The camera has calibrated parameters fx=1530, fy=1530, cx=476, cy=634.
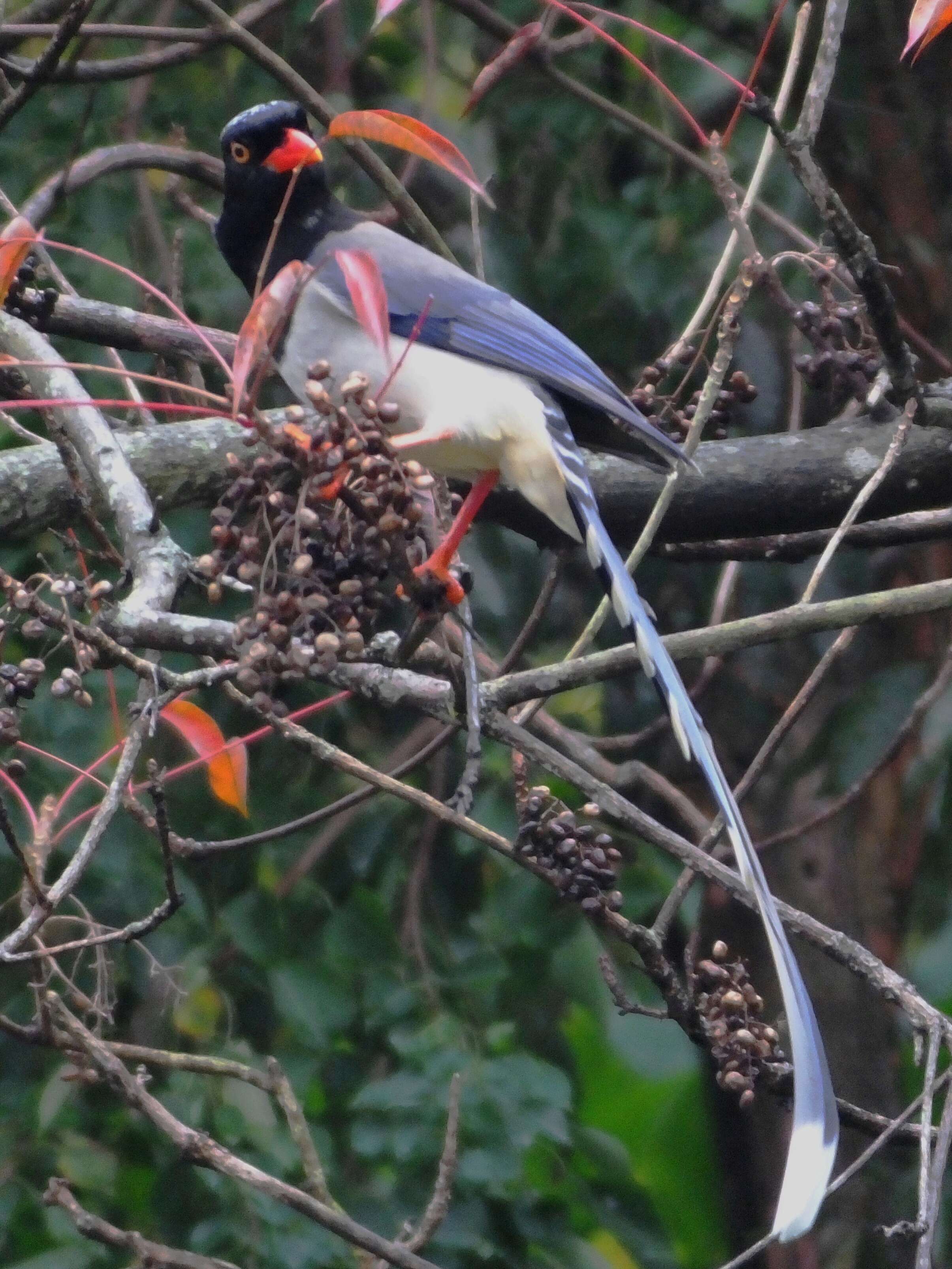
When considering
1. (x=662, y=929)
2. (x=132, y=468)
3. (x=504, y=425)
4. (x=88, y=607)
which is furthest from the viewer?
(x=132, y=468)

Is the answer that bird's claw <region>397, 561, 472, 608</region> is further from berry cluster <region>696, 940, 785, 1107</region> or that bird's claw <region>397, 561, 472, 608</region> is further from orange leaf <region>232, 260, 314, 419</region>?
berry cluster <region>696, 940, 785, 1107</region>

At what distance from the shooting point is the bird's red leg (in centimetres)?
178

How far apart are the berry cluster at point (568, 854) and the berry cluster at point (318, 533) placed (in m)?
0.38

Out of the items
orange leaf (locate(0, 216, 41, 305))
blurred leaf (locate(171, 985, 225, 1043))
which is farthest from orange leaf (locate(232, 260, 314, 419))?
blurred leaf (locate(171, 985, 225, 1043))

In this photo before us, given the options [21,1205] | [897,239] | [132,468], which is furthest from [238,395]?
[897,239]

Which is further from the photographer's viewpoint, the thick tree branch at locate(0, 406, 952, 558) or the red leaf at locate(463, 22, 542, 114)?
the thick tree branch at locate(0, 406, 952, 558)

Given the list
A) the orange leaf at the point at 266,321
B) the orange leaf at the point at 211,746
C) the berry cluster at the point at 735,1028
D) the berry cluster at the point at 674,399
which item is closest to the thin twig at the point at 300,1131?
the orange leaf at the point at 211,746

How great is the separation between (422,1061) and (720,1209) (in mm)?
2253

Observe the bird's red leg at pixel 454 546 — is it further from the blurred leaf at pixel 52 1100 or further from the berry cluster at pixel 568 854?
the blurred leaf at pixel 52 1100

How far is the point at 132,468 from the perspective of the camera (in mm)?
2736

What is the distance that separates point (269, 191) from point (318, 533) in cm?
133

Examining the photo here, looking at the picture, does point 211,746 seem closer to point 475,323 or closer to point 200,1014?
point 475,323

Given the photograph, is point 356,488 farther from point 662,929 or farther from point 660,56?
point 660,56

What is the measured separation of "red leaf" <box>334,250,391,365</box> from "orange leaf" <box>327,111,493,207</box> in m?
0.14
